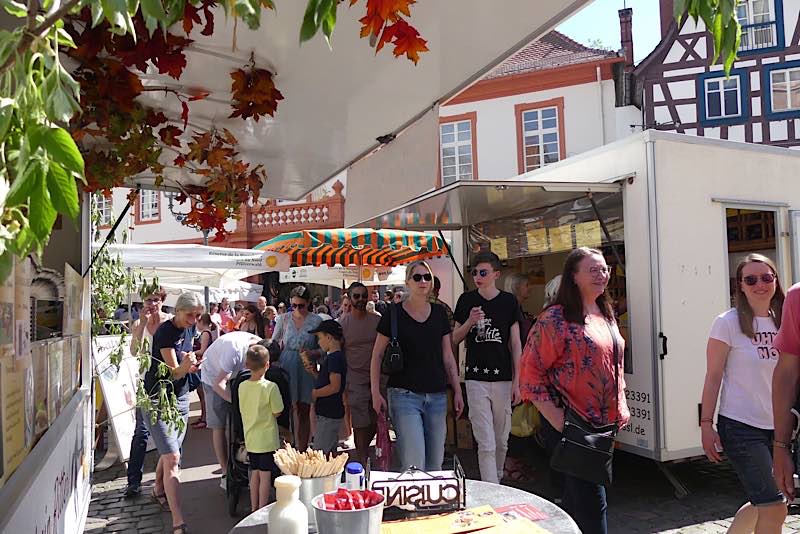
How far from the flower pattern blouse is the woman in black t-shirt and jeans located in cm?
138

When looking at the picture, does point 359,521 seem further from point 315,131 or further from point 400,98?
point 315,131

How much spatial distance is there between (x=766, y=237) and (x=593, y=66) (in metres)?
12.0

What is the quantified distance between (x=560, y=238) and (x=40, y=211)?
625 centimetres

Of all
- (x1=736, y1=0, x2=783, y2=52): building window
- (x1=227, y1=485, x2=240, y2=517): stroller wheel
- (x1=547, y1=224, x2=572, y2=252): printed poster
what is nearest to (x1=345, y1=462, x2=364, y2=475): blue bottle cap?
(x1=227, y1=485, x2=240, y2=517): stroller wheel

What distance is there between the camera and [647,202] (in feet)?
17.4

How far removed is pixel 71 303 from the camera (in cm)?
387

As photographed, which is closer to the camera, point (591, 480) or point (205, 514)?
point (591, 480)

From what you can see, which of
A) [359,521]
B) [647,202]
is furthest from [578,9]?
[647,202]

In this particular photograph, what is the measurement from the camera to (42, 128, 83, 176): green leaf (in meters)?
0.85

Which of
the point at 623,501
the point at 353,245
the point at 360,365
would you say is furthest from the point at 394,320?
the point at 353,245

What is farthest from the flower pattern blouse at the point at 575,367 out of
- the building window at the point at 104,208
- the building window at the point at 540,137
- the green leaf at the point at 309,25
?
the building window at the point at 540,137

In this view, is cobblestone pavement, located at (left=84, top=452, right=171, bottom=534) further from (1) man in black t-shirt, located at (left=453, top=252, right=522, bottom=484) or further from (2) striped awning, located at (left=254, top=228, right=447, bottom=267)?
(2) striped awning, located at (left=254, top=228, right=447, bottom=267)

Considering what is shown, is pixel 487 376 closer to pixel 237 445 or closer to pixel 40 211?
pixel 237 445

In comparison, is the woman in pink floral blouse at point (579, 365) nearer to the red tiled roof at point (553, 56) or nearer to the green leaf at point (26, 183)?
the green leaf at point (26, 183)
